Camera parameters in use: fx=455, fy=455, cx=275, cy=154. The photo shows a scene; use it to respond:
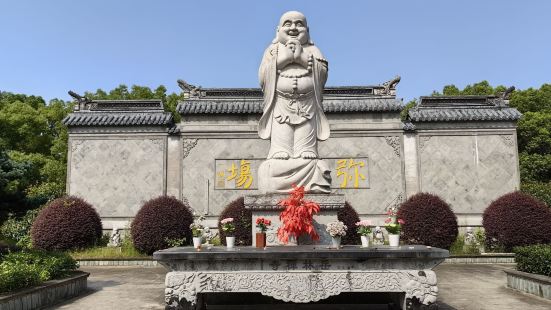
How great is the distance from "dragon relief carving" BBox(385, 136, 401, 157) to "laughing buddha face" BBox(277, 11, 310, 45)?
903cm

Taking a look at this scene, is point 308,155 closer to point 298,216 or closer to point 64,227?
point 298,216

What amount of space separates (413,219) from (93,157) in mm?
10657

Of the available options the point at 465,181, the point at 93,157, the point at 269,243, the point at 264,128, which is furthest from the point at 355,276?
the point at 93,157

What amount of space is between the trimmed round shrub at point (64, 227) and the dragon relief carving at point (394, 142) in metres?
9.66

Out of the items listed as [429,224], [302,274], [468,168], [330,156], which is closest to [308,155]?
[302,274]

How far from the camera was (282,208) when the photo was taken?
260 inches

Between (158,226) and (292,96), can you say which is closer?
(292,96)

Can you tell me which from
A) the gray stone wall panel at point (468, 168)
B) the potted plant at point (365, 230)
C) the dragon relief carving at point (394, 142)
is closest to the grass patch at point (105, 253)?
the potted plant at point (365, 230)

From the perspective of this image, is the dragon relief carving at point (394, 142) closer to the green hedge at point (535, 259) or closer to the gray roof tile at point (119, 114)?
the gray roof tile at point (119, 114)

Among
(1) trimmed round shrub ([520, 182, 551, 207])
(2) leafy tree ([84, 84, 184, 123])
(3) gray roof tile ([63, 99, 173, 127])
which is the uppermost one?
(2) leafy tree ([84, 84, 184, 123])

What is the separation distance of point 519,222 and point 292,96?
7401 mm

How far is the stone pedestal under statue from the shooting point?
6.59 meters

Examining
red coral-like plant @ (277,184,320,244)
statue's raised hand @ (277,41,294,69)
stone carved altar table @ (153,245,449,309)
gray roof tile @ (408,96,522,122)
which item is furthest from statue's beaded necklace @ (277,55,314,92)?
gray roof tile @ (408,96,522,122)

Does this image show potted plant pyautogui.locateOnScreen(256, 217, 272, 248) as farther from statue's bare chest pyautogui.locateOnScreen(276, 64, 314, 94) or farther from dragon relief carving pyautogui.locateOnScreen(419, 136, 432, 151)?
dragon relief carving pyautogui.locateOnScreen(419, 136, 432, 151)
